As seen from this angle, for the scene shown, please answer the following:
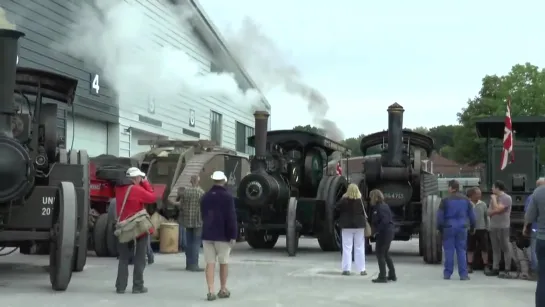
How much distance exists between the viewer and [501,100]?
5350cm

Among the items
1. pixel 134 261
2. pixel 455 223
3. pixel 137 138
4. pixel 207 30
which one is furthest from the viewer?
pixel 207 30

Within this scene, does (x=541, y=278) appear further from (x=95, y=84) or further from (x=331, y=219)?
(x=95, y=84)

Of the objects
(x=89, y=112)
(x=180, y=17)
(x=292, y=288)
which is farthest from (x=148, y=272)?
(x=180, y=17)

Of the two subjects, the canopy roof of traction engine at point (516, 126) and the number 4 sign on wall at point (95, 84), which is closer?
the canopy roof of traction engine at point (516, 126)

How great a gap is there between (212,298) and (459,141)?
160 feet

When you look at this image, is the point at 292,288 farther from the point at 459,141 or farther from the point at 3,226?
the point at 459,141

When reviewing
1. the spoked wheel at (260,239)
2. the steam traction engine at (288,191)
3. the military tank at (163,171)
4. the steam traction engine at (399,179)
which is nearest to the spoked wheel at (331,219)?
the steam traction engine at (288,191)

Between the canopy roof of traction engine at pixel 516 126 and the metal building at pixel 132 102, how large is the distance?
7869 millimetres

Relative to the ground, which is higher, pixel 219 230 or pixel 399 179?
pixel 399 179

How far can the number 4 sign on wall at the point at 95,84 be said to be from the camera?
22984 mm

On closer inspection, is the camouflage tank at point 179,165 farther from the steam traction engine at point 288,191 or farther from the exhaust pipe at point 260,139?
the exhaust pipe at point 260,139

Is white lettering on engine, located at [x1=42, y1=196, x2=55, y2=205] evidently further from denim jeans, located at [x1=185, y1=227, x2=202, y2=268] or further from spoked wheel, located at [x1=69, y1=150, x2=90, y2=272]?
denim jeans, located at [x1=185, y1=227, x2=202, y2=268]

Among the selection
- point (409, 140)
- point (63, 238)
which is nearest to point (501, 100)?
point (409, 140)

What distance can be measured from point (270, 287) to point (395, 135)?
680 centimetres
